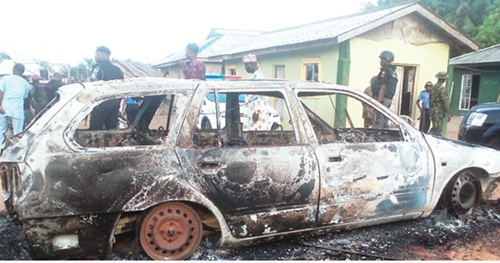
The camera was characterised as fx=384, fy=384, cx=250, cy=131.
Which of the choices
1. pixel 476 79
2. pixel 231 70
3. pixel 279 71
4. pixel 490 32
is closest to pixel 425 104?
pixel 279 71

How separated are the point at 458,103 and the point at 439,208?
54.6 feet

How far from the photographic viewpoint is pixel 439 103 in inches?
332

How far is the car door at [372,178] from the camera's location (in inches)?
130

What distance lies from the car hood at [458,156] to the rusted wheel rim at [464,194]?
0.59ft

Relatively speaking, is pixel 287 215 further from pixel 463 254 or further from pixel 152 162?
pixel 463 254

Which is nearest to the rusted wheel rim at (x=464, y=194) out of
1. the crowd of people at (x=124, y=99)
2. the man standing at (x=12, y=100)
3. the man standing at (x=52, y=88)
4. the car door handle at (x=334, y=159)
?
the crowd of people at (x=124, y=99)

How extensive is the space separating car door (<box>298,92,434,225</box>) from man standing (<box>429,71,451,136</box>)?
17.4 ft

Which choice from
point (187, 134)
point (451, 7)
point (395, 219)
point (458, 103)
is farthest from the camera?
point (451, 7)

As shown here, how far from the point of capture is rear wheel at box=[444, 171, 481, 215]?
13.1 ft

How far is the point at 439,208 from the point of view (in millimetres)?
4215

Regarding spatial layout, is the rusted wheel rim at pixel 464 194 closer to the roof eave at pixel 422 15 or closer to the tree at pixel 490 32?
the roof eave at pixel 422 15

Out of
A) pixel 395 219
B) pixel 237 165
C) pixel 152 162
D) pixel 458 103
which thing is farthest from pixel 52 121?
pixel 458 103

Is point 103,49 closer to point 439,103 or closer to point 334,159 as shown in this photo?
point 334,159

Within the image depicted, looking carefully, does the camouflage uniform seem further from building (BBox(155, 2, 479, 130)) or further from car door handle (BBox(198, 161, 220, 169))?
car door handle (BBox(198, 161, 220, 169))
